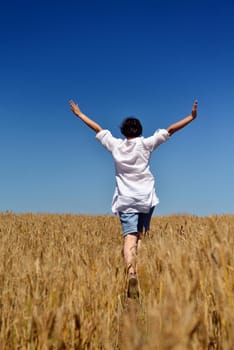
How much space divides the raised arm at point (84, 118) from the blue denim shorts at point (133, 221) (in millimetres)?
1063

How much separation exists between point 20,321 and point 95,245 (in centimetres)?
447

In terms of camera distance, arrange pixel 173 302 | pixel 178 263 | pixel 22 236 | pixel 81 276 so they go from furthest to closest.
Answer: pixel 22 236
pixel 81 276
pixel 178 263
pixel 173 302

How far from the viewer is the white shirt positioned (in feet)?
17.1

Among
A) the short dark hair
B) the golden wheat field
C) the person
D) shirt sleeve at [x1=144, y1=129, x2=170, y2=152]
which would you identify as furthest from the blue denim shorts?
the golden wheat field

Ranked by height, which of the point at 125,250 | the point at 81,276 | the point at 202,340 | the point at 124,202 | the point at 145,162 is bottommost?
the point at 202,340

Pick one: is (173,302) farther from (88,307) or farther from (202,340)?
(88,307)

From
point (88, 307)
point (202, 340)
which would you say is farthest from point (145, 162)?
point (202, 340)

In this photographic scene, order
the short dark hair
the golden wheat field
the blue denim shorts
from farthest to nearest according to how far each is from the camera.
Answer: the short dark hair, the blue denim shorts, the golden wheat field

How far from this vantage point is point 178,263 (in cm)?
169

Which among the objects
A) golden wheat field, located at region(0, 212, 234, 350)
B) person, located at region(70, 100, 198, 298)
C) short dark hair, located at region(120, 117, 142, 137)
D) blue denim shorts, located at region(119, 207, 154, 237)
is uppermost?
short dark hair, located at region(120, 117, 142, 137)

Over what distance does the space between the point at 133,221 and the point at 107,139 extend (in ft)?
3.24

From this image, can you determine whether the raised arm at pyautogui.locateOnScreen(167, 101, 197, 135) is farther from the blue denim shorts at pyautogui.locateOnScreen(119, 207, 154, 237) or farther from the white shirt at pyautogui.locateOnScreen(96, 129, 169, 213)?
the blue denim shorts at pyautogui.locateOnScreen(119, 207, 154, 237)

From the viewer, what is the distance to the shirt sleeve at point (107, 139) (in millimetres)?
5359

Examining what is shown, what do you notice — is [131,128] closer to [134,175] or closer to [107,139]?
[107,139]
